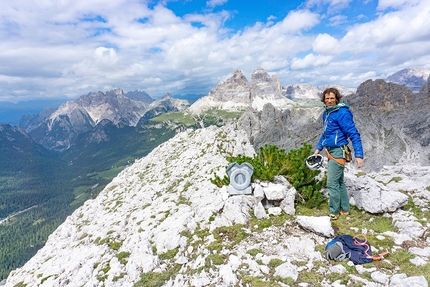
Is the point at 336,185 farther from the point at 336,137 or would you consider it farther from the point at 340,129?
the point at 340,129

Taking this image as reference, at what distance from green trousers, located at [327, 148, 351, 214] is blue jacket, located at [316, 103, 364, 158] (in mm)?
446

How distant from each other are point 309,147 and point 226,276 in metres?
9.34

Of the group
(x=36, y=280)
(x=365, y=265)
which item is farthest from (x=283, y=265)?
(x=36, y=280)

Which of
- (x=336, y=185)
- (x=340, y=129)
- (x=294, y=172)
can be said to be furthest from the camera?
(x=294, y=172)

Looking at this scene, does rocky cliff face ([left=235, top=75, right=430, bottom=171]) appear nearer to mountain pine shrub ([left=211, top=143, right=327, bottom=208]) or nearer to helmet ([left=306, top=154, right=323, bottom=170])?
mountain pine shrub ([left=211, top=143, right=327, bottom=208])

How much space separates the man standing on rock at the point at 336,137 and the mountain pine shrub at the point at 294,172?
145 cm

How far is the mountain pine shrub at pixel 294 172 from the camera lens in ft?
40.7

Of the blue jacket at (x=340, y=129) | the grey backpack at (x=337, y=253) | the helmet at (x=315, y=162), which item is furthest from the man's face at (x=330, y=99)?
the grey backpack at (x=337, y=253)

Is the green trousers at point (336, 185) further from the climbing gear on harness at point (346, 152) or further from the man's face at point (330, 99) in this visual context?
the man's face at point (330, 99)

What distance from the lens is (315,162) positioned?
37.4ft

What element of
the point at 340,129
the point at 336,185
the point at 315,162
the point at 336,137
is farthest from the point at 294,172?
the point at 340,129

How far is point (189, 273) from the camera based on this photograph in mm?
9203

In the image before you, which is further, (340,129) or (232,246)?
(340,129)

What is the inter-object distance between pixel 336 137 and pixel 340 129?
38 centimetres
